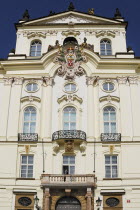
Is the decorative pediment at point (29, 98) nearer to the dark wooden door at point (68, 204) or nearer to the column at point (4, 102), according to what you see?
the column at point (4, 102)

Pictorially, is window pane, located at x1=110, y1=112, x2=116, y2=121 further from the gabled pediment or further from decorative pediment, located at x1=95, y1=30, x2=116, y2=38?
the gabled pediment

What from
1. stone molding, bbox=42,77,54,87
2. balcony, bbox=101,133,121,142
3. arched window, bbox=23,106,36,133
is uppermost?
stone molding, bbox=42,77,54,87

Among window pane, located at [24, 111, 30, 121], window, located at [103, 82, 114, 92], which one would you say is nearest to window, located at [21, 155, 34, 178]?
window pane, located at [24, 111, 30, 121]

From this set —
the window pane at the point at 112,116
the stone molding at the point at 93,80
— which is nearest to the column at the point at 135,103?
the window pane at the point at 112,116

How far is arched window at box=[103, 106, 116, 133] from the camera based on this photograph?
1203 inches

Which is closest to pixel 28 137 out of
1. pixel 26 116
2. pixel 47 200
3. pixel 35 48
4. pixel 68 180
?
pixel 26 116

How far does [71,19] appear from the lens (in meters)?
36.9

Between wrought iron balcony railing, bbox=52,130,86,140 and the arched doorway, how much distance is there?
15.9 ft

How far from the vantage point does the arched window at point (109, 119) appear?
30.5 meters

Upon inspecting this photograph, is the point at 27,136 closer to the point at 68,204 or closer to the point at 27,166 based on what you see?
the point at 27,166

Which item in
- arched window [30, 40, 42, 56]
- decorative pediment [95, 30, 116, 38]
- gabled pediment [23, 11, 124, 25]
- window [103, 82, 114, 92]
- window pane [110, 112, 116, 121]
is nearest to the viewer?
window pane [110, 112, 116, 121]

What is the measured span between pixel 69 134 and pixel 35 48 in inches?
420

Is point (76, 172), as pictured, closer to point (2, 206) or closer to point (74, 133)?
point (74, 133)

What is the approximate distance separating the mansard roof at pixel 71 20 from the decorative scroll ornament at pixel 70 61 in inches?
156
